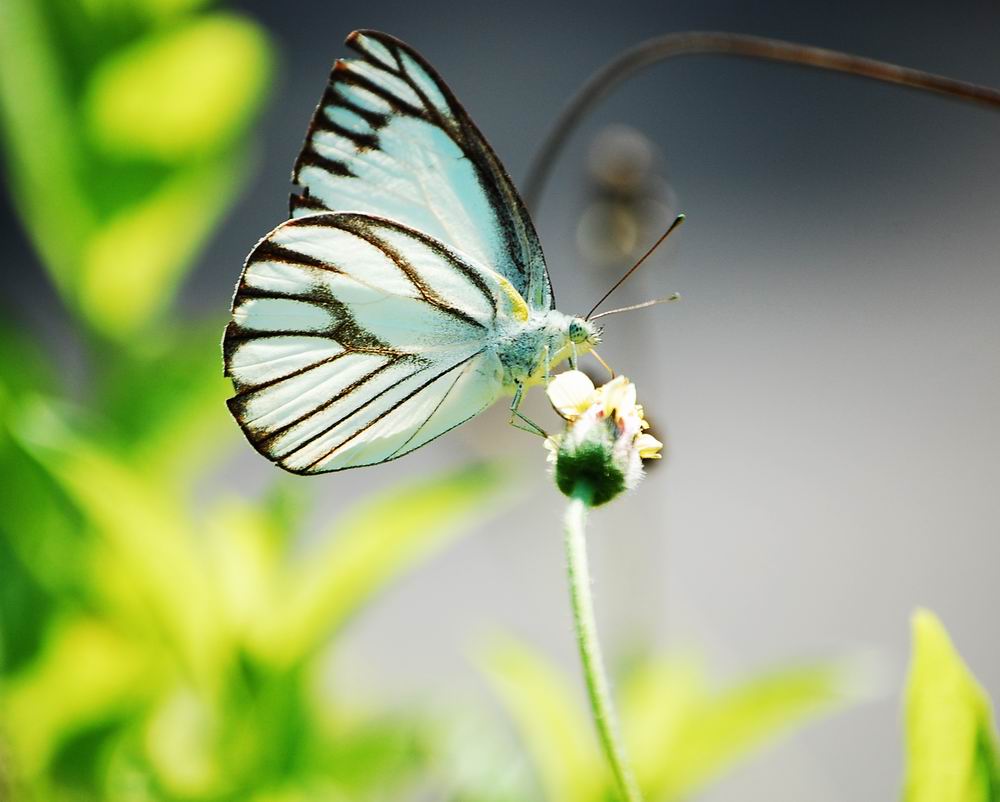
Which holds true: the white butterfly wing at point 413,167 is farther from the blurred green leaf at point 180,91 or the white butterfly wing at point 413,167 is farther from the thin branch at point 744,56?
the blurred green leaf at point 180,91

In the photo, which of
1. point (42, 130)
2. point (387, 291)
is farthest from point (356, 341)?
point (42, 130)

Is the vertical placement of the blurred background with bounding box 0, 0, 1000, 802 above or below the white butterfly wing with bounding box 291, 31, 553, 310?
below

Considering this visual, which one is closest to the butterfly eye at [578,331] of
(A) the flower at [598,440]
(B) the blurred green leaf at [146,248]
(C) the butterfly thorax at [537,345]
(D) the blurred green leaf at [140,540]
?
(C) the butterfly thorax at [537,345]

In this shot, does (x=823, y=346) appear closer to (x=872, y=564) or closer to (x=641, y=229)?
(x=872, y=564)

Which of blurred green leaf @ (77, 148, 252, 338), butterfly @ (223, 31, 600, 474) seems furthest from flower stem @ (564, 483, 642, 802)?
blurred green leaf @ (77, 148, 252, 338)

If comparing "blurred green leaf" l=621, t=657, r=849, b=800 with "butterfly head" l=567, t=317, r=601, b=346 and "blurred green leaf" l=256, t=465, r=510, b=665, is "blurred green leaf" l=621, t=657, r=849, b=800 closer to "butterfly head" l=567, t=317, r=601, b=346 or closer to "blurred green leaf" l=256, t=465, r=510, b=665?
"blurred green leaf" l=256, t=465, r=510, b=665

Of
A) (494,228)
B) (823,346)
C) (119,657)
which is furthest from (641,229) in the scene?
(823,346)
